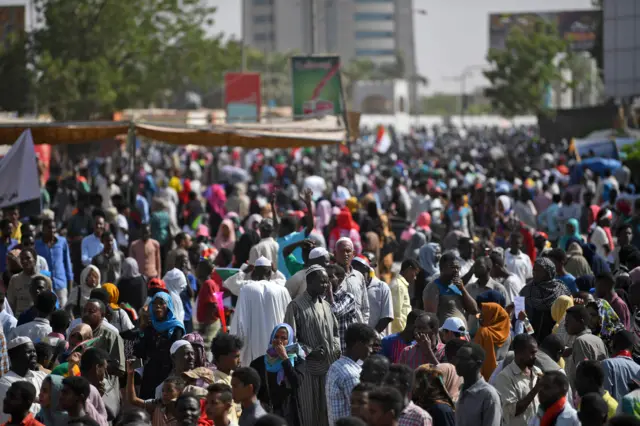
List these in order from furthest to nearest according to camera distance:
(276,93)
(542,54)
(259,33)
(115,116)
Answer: (259,33), (276,93), (542,54), (115,116)

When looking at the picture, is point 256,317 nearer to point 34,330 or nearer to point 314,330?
point 314,330

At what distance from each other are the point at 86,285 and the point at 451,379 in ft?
14.4

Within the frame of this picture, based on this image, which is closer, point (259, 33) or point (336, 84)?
point (336, 84)

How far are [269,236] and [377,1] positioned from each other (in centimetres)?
19004

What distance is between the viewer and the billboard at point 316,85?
840 inches

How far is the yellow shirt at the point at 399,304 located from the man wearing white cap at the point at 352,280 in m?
0.65

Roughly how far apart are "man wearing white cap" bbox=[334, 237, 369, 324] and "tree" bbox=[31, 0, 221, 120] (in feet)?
108

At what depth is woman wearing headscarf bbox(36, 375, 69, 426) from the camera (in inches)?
281

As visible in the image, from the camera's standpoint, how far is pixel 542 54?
6769 centimetres

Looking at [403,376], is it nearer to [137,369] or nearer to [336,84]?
[137,369]

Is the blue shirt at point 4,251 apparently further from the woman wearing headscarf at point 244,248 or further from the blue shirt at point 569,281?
the blue shirt at point 569,281

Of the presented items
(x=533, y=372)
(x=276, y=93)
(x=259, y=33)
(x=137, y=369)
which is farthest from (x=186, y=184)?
(x=259, y=33)

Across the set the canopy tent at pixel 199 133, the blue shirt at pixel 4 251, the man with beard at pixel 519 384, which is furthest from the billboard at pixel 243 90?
the man with beard at pixel 519 384

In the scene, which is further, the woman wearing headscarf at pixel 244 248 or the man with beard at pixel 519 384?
the woman wearing headscarf at pixel 244 248
